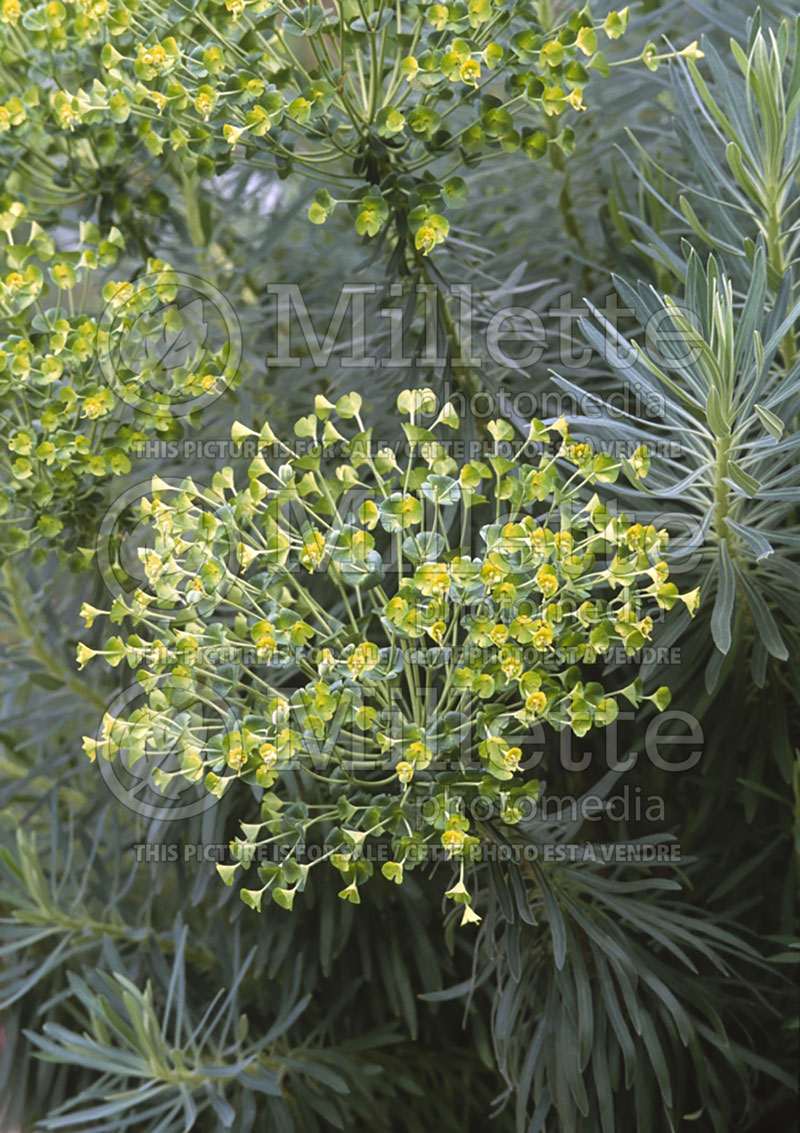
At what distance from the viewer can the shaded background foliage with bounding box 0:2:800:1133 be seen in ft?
2.27

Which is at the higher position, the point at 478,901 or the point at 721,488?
the point at 721,488

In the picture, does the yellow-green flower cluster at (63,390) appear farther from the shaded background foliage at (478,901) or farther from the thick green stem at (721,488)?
the thick green stem at (721,488)

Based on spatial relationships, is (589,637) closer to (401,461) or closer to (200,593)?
(200,593)

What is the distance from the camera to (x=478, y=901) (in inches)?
29.6

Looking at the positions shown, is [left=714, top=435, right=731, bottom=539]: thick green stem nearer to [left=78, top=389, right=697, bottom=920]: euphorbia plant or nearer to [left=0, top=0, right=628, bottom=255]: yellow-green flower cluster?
[left=78, top=389, right=697, bottom=920]: euphorbia plant

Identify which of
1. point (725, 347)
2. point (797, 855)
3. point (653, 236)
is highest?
point (653, 236)

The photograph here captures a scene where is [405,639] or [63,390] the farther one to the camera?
[63,390]

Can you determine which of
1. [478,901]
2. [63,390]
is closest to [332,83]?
[63,390]

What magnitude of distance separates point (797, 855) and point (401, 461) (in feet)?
1.27

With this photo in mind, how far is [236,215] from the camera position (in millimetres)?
1003

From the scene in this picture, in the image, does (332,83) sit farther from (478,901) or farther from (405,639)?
(478,901)

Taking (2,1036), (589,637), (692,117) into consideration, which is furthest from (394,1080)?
(692,117)

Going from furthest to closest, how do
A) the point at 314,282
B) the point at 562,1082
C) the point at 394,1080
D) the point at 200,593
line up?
the point at 314,282 → the point at 394,1080 → the point at 562,1082 → the point at 200,593

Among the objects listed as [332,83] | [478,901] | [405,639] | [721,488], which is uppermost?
[332,83]
